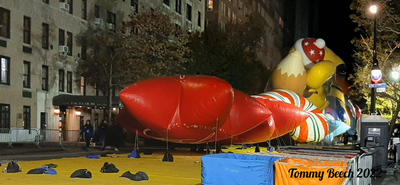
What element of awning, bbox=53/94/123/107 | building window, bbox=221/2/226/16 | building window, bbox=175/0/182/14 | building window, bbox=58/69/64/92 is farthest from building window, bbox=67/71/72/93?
building window, bbox=221/2/226/16

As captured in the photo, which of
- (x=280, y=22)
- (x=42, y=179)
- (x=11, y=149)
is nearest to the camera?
(x=42, y=179)

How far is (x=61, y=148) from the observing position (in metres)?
30.5

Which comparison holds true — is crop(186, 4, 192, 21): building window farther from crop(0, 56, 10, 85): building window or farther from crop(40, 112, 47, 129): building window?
crop(0, 56, 10, 85): building window

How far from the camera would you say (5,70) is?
34375 millimetres

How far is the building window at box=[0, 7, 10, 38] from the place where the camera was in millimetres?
33594

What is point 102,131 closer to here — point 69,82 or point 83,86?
point 69,82

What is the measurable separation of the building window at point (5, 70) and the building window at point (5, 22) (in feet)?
5.06

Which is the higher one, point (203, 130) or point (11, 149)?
point (203, 130)

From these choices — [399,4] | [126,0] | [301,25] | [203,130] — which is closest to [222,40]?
[126,0]

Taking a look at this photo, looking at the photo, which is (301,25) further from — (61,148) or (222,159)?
(222,159)

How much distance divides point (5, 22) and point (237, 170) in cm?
2697

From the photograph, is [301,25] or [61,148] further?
[301,25]

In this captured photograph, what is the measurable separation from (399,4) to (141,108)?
1948cm

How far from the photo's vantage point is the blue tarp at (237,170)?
11039 millimetres
